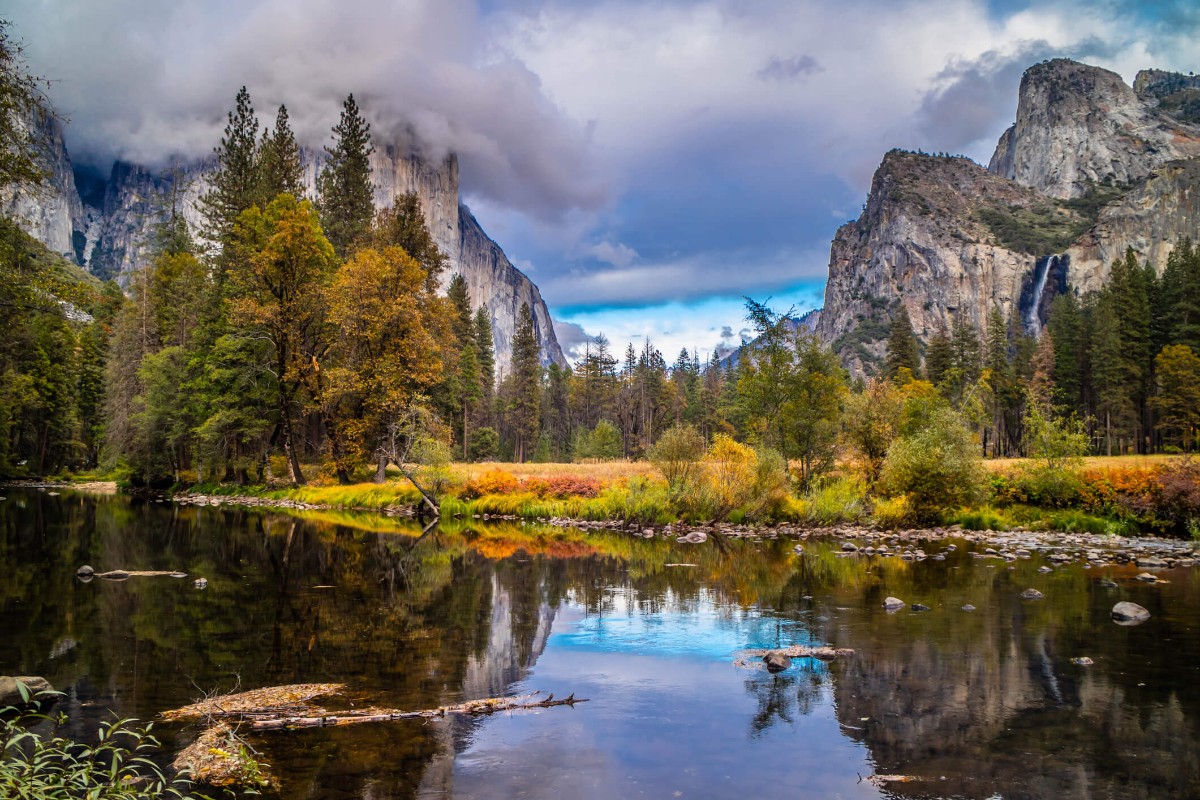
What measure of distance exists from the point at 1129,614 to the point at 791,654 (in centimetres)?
725

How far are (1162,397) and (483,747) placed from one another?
7370cm

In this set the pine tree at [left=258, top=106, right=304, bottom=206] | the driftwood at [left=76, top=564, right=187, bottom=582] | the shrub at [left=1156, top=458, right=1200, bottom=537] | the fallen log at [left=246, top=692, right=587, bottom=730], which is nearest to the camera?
the fallen log at [left=246, top=692, right=587, bottom=730]

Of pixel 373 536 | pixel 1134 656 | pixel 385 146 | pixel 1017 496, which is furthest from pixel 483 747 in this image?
pixel 385 146

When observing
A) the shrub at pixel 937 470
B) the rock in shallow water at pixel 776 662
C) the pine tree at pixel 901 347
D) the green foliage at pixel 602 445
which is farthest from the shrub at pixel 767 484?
the pine tree at pixel 901 347

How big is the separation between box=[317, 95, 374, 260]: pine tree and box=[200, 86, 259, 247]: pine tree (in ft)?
16.3

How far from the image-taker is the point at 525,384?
82.1 m

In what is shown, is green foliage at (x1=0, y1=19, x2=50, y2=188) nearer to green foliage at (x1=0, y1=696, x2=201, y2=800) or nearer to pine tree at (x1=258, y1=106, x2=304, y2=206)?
green foliage at (x1=0, y1=696, x2=201, y2=800)

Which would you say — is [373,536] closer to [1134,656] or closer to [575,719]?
[575,719]

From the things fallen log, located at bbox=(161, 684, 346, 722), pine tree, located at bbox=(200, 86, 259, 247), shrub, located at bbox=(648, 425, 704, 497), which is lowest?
fallen log, located at bbox=(161, 684, 346, 722)

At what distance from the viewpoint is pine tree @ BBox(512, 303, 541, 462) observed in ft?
267

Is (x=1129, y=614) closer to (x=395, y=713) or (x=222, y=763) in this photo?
(x=395, y=713)

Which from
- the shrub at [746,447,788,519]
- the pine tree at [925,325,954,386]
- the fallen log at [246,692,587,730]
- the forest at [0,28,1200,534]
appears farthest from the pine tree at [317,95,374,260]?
the pine tree at [925,325,954,386]

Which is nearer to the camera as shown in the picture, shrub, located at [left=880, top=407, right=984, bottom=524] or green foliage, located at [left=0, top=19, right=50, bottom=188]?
green foliage, located at [left=0, top=19, right=50, bottom=188]

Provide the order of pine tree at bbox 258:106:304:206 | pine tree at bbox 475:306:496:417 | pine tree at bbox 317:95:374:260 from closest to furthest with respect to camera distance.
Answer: pine tree at bbox 258:106:304:206, pine tree at bbox 317:95:374:260, pine tree at bbox 475:306:496:417
